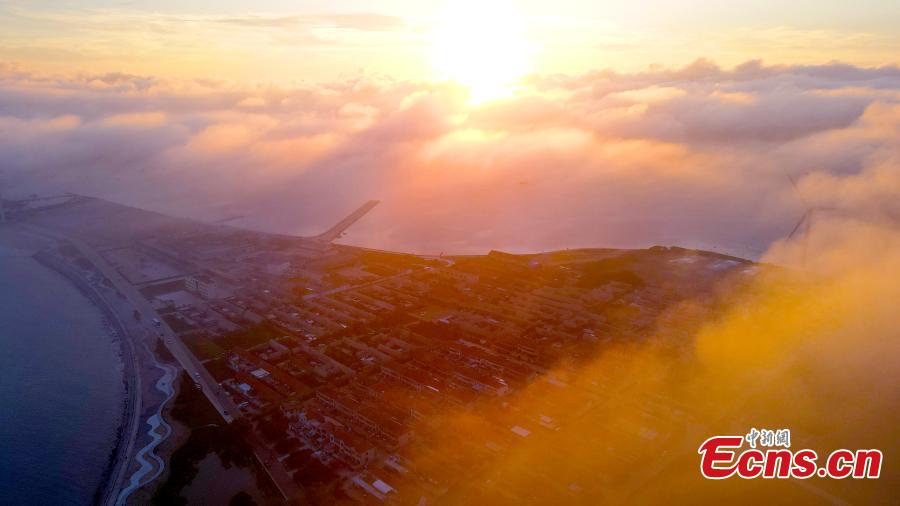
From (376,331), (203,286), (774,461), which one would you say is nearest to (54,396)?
(203,286)

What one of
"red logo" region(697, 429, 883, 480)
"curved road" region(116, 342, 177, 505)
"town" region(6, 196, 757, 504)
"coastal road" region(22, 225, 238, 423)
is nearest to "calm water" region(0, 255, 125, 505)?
"curved road" region(116, 342, 177, 505)

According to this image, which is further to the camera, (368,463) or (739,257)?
(739,257)

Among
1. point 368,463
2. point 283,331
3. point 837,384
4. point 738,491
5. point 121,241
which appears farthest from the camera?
point 121,241

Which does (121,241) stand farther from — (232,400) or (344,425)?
(344,425)

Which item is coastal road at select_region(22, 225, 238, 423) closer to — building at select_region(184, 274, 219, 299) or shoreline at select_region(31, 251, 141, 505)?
shoreline at select_region(31, 251, 141, 505)

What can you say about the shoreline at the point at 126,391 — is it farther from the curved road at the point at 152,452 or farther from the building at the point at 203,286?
the building at the point at 203,286

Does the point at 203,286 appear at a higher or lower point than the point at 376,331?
higher

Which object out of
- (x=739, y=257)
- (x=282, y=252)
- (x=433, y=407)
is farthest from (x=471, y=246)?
(x=433, y=407)

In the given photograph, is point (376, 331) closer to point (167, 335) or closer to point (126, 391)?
point (167, 335)
